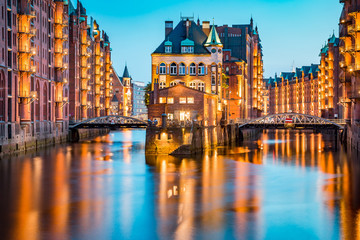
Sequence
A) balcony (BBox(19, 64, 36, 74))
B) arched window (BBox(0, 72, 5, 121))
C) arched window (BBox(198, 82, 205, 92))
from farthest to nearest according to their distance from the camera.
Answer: arched window (BBox(198, 82, 205, 92)), balcony (BBox(19, 64, 36, 74)), arched window (BBox(0, 72, 5, 121))

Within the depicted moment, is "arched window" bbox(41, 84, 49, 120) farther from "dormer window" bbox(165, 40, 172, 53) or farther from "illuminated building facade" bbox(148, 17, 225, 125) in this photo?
"dormer window" bbox(165, 40, 172, 53)

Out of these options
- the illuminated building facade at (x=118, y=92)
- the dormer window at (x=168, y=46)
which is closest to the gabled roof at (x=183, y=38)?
the dormer window at (x=168, y=46)

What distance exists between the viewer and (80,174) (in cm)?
4656

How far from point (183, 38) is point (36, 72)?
83.5 feet

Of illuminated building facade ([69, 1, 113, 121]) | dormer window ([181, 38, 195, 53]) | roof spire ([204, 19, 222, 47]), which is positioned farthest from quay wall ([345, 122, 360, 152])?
illuminated building facade ([69, 1, 113, 121])

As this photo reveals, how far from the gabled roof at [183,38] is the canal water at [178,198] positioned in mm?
30269

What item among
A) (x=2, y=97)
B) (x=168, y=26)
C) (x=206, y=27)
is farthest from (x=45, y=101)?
(x=206, y=27)

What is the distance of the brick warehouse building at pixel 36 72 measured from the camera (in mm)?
58156

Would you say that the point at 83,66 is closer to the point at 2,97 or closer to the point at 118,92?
the point at 2,97

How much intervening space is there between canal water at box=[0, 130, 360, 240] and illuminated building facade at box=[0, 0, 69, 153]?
6.48m

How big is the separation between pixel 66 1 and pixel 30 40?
24.2 meters

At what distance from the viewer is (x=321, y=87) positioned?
126 m

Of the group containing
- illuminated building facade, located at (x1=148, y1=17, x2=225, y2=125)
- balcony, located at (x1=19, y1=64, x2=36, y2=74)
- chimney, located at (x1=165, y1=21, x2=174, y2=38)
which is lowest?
balcony, located at (x1=19, y1=64, x2=36, y2=74)

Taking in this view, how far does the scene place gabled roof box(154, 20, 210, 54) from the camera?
8438cm
